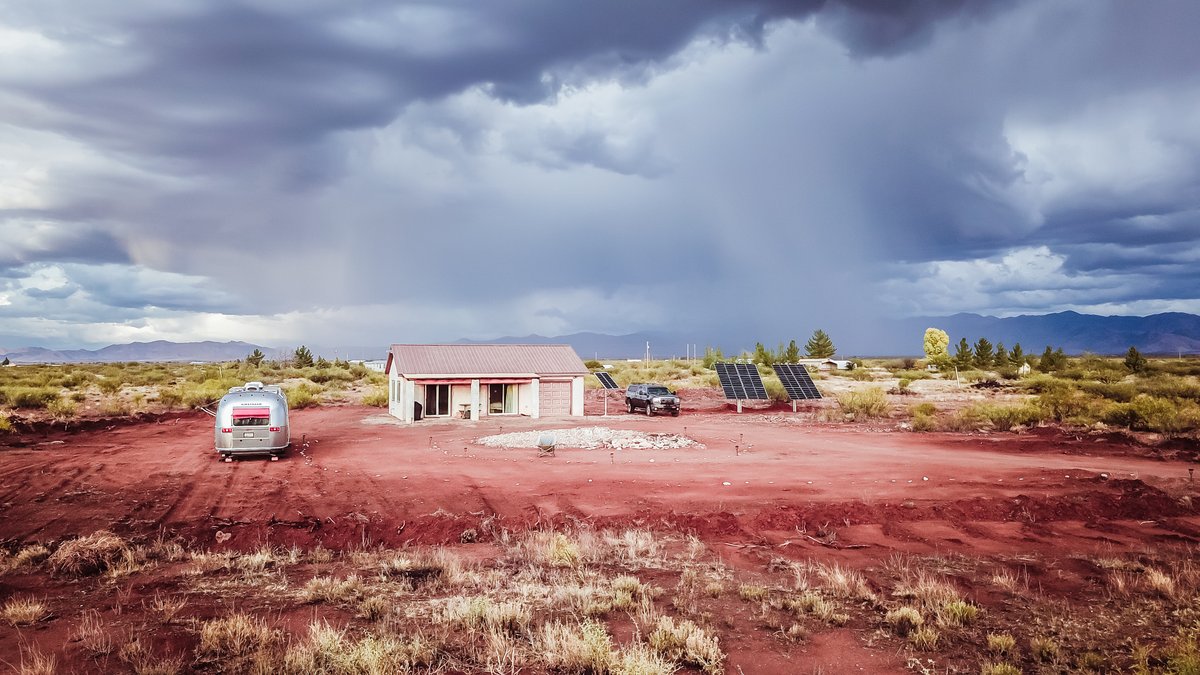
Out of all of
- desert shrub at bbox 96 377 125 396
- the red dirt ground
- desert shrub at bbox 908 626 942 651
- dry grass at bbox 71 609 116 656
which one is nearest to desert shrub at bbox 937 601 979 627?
desert shrub at bbox 908 626 942 651

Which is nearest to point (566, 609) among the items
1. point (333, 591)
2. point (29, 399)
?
point (333, 591)

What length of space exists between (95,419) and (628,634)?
37.8 m

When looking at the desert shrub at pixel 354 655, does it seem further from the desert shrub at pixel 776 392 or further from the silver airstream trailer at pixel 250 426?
the desert shrub at pixel 776 392

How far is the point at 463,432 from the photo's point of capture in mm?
33688

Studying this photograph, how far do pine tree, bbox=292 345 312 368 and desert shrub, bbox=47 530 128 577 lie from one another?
7393cm

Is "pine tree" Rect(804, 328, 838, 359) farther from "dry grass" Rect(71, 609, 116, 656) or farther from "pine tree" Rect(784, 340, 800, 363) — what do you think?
"dry grass" Rect(71, 609, 116, 656)

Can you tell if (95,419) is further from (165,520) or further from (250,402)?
(165,520)

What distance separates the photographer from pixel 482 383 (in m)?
41.7

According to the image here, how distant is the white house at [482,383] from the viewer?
4047 cm

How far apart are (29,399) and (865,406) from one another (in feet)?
156

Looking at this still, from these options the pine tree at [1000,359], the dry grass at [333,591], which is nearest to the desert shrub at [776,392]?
the pine tree at [1000,359]

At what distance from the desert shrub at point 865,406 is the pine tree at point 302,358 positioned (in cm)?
6351

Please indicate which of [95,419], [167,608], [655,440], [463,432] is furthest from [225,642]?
[95,419]

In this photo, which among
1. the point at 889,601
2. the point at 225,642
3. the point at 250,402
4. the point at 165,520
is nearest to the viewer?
the point at 225,642
